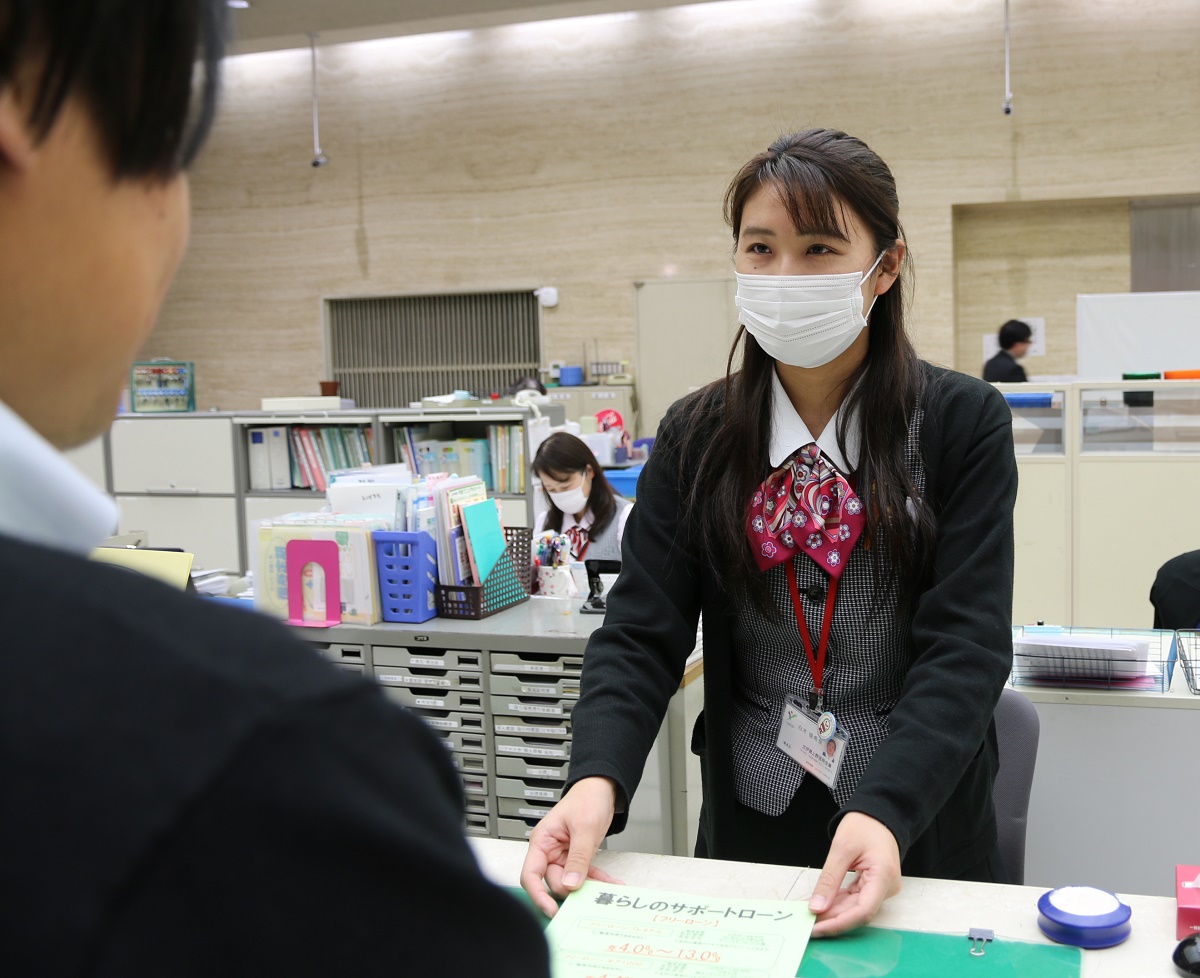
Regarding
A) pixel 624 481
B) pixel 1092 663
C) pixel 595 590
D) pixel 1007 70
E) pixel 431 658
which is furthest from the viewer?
pixel 1007 70

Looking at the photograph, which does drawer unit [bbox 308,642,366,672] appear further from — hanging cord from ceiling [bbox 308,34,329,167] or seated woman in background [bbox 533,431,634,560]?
hanging cord from ceiling [bbox 308,34,329,167]

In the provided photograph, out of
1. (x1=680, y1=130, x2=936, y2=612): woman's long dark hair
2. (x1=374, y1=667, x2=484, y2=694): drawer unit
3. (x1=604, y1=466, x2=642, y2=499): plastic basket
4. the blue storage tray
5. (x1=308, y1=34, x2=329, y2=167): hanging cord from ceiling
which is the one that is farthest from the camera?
(x1=308, y1=34, x2=329, y2=167): hanging cord from ceiling

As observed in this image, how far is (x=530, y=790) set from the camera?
276 cm

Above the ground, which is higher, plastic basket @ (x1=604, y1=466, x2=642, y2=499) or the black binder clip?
plastic basket @ (x1=604, y1=466, x2=642, y2=499)

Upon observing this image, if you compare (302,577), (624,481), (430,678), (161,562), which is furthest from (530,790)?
(624,481)

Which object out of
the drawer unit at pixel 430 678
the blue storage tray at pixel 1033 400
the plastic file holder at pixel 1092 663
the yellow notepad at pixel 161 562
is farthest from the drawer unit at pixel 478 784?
the blue storage tray at pixel 1033 400

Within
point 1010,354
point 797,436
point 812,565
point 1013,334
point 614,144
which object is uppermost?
point 614,144

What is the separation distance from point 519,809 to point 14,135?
263cm

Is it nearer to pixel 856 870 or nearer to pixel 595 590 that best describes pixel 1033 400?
pixel 595 590

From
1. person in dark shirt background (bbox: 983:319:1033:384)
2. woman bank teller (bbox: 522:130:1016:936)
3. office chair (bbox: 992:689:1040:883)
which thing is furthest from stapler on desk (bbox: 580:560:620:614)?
person in dark shirt background (bbox: 983:319:1033:384)

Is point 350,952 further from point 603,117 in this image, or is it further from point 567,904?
point 603,117

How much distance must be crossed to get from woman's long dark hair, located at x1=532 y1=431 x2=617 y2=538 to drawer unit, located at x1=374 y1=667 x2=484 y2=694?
1.74 metres

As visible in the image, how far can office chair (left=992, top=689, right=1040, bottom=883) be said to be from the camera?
67.9 inches

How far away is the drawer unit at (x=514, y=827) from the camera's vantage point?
2.78 metres
